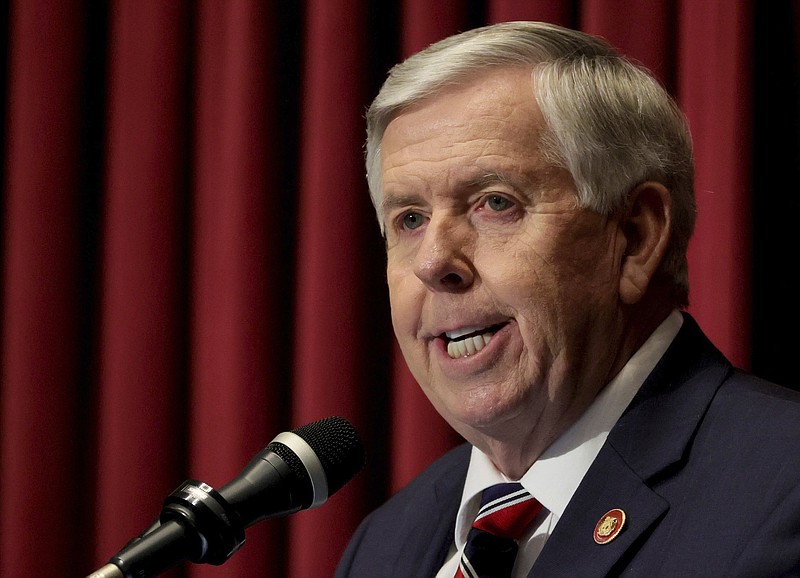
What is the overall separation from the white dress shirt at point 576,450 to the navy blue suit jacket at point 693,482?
0.02 meters

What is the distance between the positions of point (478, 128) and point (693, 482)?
1.88 ft

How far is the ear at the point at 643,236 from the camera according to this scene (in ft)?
4.82

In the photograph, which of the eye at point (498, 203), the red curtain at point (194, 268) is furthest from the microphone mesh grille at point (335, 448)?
the red curtain at point (194, 268)

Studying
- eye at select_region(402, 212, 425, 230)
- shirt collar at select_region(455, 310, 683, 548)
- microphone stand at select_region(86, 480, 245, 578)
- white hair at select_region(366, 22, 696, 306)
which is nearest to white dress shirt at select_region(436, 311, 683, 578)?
shirt collar at select_region(455, 310, 683, 548)

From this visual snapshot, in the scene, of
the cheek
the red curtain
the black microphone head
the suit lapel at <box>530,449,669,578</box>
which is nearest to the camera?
the black microphone head

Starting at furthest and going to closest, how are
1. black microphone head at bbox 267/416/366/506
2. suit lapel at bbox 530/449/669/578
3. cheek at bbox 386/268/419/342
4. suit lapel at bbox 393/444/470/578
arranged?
1. suit lapel at bbox 393/444/470/578
2. cheek at bbox 386/268/419/342
3. suit lapel at bbox 530/449/669/578
4. black microphone head at bbox 267/416/366/506

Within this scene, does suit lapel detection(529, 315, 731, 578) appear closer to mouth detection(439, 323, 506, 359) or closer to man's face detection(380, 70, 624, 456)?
man's face detection(380, 70, 624, 456)

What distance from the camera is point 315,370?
201cm

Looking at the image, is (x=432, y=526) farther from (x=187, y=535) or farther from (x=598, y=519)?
(x=187, y=535)

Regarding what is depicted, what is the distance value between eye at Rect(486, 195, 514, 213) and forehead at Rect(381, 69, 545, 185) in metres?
0.04

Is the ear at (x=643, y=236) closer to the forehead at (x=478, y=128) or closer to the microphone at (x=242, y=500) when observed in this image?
the forehead at (x=478, y=128)

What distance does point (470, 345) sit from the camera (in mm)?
1464

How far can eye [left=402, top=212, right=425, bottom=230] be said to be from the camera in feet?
5.20

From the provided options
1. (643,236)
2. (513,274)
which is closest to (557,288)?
(513,274)
